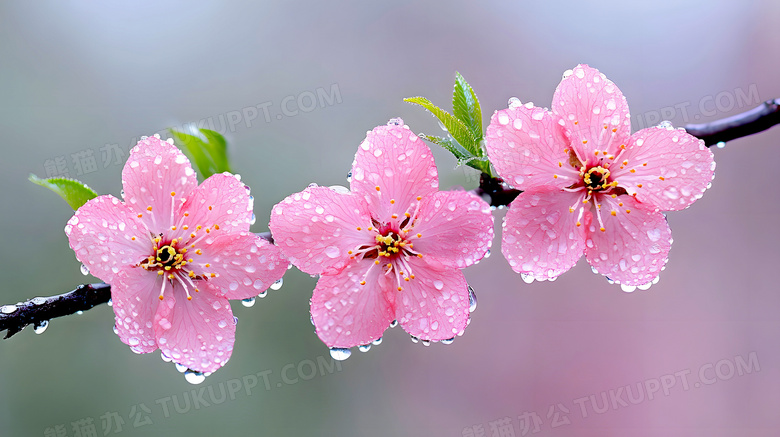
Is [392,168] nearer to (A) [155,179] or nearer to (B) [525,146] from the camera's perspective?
(B) [525,146]

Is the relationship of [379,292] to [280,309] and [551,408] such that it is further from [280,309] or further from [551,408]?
[551,408]

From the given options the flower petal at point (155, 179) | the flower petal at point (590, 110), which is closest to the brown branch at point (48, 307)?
the flower petal at point (155, 179)

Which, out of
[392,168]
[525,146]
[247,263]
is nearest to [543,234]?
[525,146]

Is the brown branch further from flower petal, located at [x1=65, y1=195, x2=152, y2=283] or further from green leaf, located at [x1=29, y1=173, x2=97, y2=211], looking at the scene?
green leaf, located at [x1=29, y1=173, x2=97, y2=211]

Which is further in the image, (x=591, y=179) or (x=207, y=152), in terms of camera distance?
(x=207, y=152)

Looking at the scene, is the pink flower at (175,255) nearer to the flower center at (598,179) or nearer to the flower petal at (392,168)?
the flower petal at (392,168)

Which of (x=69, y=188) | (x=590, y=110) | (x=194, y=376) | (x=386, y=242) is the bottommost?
(x=194, y=376)

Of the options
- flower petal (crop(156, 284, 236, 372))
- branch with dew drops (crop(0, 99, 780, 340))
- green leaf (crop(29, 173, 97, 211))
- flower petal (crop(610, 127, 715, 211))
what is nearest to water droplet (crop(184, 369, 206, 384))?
flower petal (crop(156, 284, 236, 372))

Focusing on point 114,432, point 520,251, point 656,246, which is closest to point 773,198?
point 656,246
